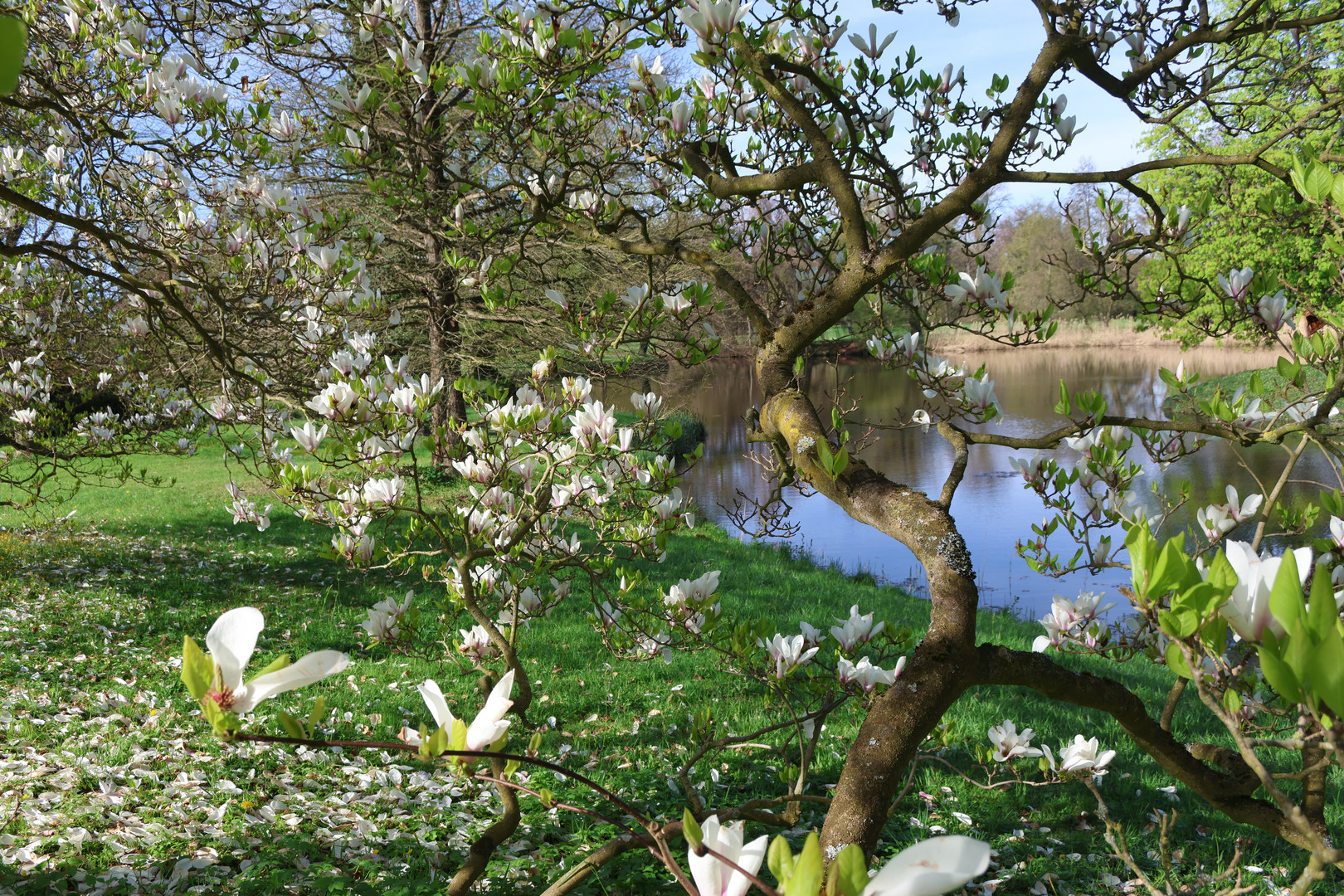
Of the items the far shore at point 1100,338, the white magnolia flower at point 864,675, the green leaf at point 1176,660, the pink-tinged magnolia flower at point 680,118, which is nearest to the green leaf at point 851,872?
the green leaf at point 1176,660

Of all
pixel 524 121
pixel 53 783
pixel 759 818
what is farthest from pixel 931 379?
pixel 53 783

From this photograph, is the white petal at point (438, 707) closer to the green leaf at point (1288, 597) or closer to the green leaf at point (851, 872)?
the green leaf at point (851, 872)

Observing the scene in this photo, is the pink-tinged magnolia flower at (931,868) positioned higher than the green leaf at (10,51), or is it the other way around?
the green leaf at (10,51)

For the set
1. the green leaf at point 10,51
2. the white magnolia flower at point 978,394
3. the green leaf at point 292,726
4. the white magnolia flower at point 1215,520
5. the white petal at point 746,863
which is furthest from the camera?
the white magnolia flower at point 978,394

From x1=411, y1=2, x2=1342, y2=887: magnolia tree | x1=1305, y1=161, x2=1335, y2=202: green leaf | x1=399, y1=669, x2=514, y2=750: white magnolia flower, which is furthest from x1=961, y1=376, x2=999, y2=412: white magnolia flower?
x1=399, y1=669, x2=514, y2=750: white magnolia flower

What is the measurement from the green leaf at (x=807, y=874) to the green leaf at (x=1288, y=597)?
40cm

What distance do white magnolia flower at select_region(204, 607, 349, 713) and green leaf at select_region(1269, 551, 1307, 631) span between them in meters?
0.77

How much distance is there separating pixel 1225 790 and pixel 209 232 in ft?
14.5

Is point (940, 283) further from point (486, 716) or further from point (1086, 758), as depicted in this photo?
point (486, 716)

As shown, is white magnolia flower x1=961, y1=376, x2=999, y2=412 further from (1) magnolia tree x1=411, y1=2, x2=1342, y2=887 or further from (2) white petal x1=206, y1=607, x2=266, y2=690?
(2) white petal x1=206, y1=607, x2=266, y2=690

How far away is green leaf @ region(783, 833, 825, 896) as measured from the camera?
560mm

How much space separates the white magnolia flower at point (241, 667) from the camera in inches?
27.3

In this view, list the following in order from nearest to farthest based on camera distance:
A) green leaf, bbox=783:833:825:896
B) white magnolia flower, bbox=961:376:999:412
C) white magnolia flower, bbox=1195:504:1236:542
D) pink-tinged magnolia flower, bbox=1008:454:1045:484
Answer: green leaf, bbox=783:833:825:896
white magnolia flower, bbox=1195:504:1236:542
white magnolia flower, bbox=961:376:999:412
pink-tinged magnolia flower, bbox=1008:454:1045:484

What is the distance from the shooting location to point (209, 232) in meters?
3.85
